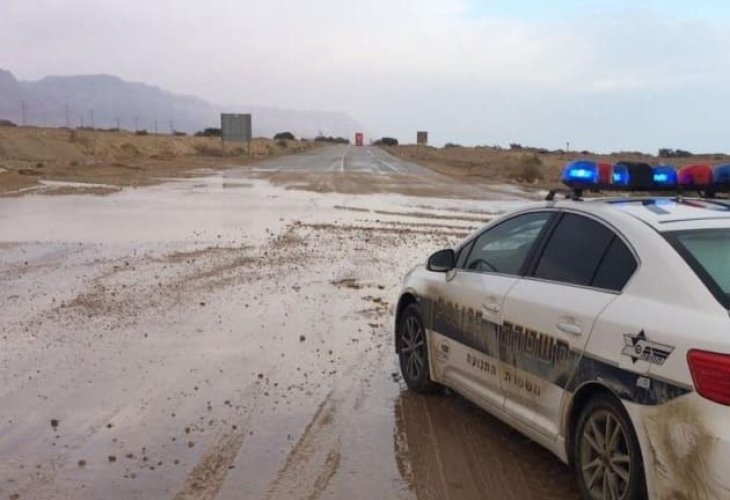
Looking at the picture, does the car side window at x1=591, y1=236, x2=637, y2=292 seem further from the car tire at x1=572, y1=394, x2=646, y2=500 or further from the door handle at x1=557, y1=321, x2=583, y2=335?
the car tire at x1=572, y1=394, x2=646, y2=500

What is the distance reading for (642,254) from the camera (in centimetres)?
416

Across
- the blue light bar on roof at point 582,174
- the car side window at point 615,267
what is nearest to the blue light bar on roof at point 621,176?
the blue light bar on roof at point 582,174

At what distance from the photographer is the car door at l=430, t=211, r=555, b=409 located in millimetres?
5195

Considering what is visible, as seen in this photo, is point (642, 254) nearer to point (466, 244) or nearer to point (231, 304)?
point (466, 244)

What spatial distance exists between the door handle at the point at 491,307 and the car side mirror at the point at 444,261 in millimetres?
699

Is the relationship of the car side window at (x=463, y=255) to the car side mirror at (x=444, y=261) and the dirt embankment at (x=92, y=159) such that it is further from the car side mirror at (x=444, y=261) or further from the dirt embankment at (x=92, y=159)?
the dirt embankment at (x=92, y=159)

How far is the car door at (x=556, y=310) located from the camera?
430cm

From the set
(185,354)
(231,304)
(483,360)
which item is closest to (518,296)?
(483,360)

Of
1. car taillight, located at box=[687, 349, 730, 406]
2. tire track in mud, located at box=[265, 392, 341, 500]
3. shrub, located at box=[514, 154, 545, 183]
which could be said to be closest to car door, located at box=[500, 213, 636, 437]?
car taillight, located at box=[687, 349, 730, 406]

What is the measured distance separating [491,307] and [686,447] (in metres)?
1.85

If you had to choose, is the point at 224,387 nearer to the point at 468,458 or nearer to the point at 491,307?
the point at 468,458

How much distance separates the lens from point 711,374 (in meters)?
3.43

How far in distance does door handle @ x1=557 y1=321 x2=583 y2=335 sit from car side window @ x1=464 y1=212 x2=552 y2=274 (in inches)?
31.7

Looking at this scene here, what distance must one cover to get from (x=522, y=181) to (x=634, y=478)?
3773 centimetres
